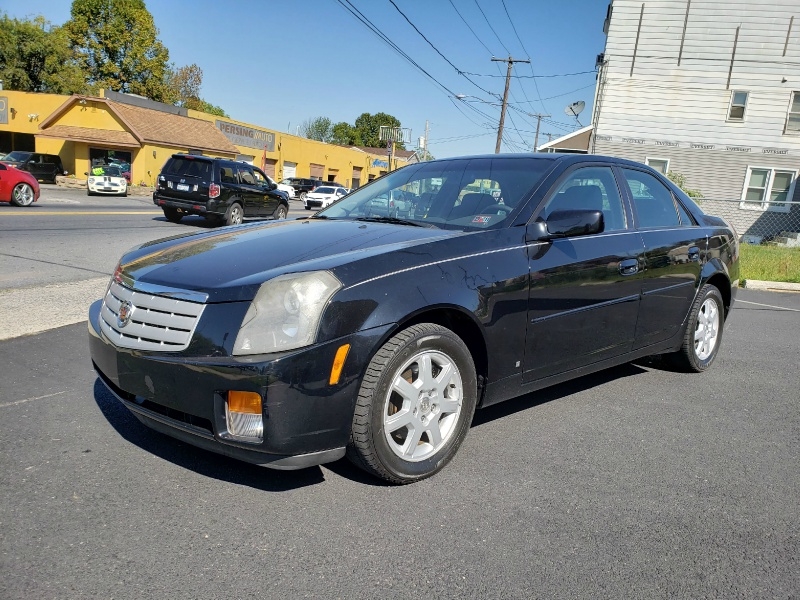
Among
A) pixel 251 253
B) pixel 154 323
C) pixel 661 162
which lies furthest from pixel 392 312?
pixel 661 162

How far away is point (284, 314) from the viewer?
8.82 feet

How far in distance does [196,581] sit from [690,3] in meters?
25.9

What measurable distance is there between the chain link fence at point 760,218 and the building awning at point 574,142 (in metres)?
4.84

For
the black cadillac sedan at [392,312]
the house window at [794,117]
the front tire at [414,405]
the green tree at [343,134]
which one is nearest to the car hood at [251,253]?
the black cadillac sedan at [392,312]

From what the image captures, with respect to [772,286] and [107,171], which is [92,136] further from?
[772,286]

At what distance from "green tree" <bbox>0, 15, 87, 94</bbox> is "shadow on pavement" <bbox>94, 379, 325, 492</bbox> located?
61346mm

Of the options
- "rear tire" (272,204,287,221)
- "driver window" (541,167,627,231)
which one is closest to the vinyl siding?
"rear tire" (272,204,287,221)

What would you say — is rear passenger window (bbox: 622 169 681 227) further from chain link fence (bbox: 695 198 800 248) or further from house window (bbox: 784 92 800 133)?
house window (bbox: 784 92 800 133)

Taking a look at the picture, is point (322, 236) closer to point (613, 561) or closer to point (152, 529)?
point (152, 529)

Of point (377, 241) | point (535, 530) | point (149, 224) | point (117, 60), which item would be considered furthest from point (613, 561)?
point (117, 60)

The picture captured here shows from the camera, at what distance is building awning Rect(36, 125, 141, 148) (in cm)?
3762

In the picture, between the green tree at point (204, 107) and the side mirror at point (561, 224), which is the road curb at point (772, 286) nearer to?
the side mirror at point (561, 224)

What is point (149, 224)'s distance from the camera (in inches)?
649

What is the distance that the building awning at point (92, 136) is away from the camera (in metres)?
37.6
